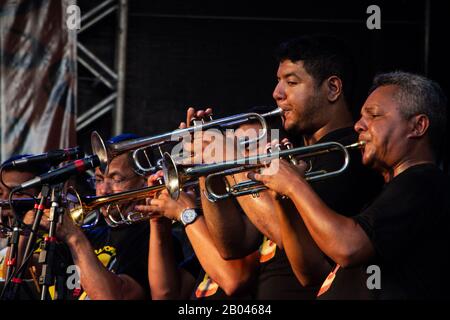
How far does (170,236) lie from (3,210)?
990 mm

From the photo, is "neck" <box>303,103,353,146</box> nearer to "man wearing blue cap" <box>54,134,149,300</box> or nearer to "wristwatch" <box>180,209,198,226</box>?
"wristwatch" <box>180,209,198,226</box>

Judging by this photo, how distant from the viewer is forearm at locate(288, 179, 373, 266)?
11.4 feet

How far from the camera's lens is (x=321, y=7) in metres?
6.56

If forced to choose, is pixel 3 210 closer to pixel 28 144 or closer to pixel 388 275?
pixel 28 144

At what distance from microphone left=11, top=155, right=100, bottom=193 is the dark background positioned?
254cm

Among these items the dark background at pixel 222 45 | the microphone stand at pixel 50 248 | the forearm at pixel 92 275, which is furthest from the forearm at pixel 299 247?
the dark background at pixel 222 45

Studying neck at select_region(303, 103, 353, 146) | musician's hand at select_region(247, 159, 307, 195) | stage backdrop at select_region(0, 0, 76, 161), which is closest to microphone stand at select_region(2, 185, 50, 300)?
musician's hand at select_region(247, 159, 307, 195)

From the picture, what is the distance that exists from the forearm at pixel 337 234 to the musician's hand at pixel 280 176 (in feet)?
0.41

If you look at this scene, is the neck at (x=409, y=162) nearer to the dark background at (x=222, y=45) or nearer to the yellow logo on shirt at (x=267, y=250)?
the yellow logo on shirt at (x=267, y=250)

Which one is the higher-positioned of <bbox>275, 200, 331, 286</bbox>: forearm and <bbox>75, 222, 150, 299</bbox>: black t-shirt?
<bbox>275, 200, 331, 286</bbox>: forearm

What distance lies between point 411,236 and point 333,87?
4.10 ft

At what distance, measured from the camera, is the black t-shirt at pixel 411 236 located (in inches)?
136
